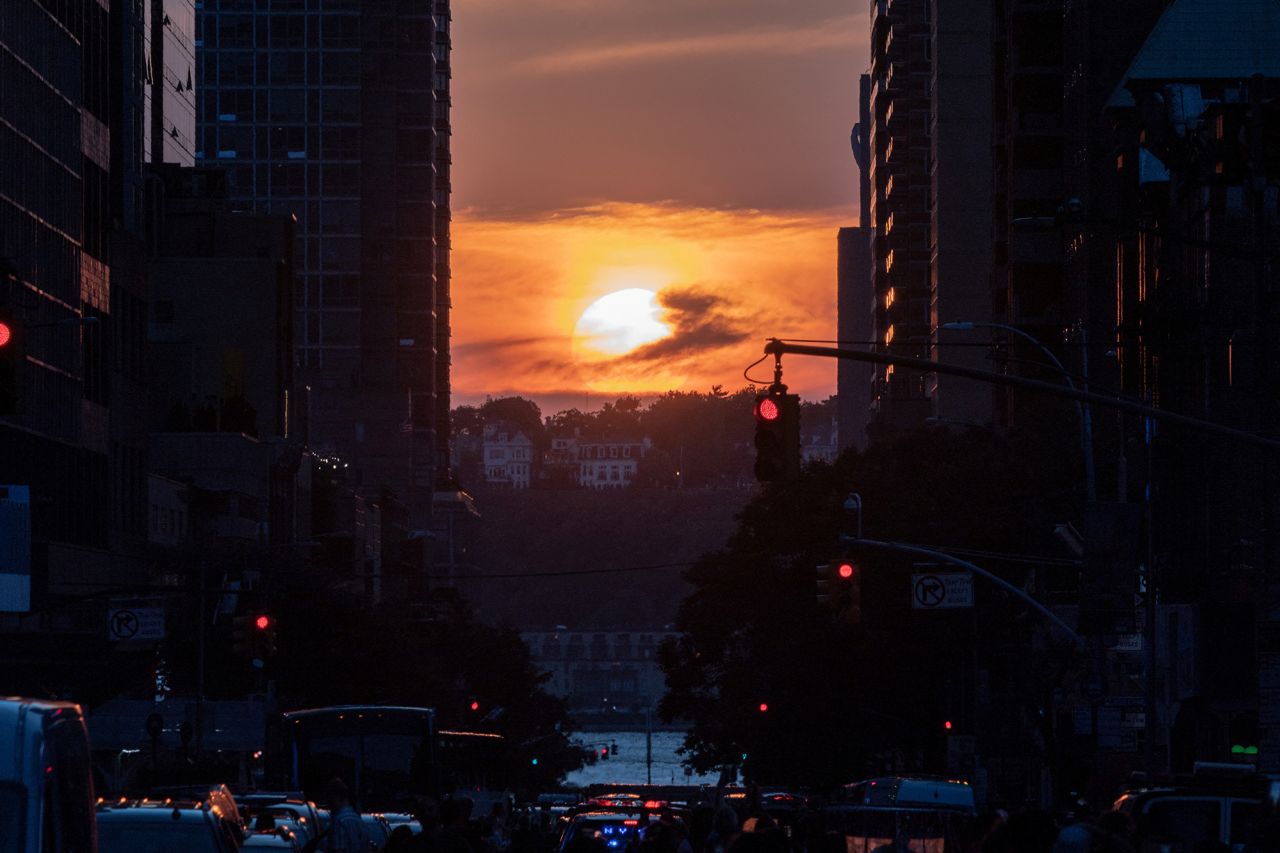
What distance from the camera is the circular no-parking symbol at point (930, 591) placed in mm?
52844

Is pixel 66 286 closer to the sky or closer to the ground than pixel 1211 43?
closer to the ground

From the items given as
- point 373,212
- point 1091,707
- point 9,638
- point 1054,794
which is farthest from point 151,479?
point 373,212

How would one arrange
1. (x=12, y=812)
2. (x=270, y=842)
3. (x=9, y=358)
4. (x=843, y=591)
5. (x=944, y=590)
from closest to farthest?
(x=12, y=812) → (x=270, y=842) → (x=9, y=358) → (x=843, y=591) → (x=944, y=590)

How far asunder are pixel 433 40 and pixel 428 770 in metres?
154

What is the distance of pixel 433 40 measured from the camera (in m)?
198

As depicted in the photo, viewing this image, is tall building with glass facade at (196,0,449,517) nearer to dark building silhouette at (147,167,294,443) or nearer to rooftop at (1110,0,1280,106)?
dark building silhouette at (147,167,294,443)

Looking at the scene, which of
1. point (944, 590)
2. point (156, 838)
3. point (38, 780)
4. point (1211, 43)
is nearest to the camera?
point (38, 780)

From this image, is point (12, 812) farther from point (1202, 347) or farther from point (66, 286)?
point (66, 286)

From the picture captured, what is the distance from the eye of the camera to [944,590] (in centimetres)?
5288

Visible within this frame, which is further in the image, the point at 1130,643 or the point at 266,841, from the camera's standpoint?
the point at 1130,643

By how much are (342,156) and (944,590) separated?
464 ft

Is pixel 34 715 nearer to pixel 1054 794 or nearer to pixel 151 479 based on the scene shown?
pixel 1054 794

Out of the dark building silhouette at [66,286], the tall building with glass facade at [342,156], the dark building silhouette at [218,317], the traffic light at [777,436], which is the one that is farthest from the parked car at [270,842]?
the tall building with glass facade at [342,156]

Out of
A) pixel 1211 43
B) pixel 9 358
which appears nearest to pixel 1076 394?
pixel 9 358
